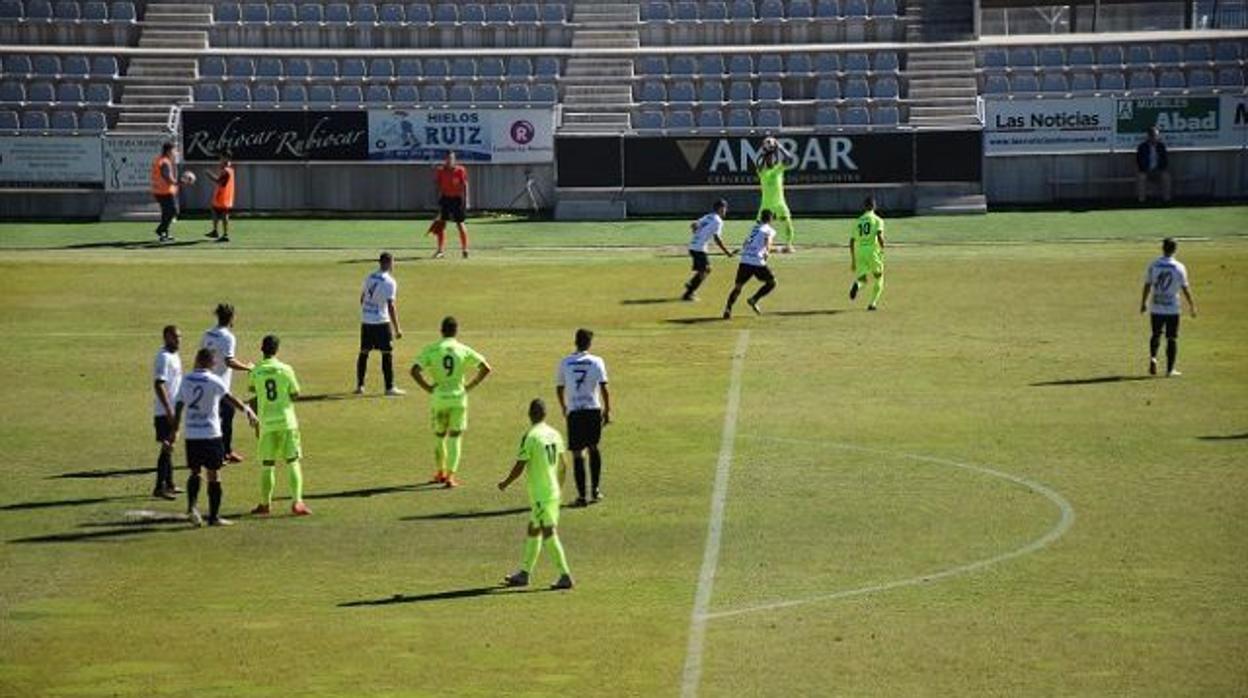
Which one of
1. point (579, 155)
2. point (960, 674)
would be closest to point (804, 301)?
point (579, 155)

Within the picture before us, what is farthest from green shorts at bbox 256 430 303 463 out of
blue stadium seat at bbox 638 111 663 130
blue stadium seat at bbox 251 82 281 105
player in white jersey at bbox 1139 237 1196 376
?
blue stadium seat at bbox 251 82 281 105

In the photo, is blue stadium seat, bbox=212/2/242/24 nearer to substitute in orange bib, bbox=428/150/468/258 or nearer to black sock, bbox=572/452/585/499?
substitute in orange bib, bbox=428/150/468/258

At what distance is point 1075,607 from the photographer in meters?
21.8

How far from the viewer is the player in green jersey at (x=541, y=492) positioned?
74.0ft

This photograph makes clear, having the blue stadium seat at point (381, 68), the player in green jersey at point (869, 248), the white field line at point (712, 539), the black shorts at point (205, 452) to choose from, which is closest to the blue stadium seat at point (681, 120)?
the blue stadium seat at point (381, 68)

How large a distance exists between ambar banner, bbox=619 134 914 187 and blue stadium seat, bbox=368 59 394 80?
25.6ft

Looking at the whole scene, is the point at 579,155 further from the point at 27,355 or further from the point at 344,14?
the point at 27,355

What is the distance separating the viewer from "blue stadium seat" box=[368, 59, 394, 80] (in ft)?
204

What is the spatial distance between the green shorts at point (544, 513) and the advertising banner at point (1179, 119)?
38.9m

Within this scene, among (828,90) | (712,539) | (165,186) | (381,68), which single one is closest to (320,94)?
(381,68)

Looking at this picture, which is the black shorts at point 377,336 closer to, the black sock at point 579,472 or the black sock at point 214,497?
the black sock at point 579,472

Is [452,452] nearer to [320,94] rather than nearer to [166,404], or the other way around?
[166,404]

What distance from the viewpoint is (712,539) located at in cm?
2520

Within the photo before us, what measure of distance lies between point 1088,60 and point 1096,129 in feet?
11.4
